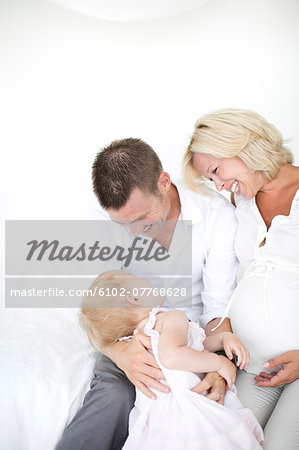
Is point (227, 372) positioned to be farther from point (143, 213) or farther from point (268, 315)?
point (143, 213)

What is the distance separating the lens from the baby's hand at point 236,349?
1.53 meters

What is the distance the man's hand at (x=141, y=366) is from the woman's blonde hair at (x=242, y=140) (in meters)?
0.73

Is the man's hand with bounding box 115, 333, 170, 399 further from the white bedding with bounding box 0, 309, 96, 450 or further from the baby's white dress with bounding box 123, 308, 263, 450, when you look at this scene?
the white bedding with bounding box 0, 309, 96, 450

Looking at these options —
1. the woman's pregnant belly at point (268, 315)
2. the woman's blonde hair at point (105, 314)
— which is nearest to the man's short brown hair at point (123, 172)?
the woman's blonde hair at point (105, 314)

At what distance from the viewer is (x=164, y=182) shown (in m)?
1.80

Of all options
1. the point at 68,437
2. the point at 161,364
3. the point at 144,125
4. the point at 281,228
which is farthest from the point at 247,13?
the point at 68,437

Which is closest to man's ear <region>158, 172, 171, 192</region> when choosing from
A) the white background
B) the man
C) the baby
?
the man

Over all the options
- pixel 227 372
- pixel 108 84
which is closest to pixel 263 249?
pixel 227 372

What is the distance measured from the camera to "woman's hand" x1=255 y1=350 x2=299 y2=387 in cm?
148

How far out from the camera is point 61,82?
9.27ft

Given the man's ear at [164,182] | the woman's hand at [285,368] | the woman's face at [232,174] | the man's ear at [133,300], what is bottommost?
the woman's hand at [285,368]

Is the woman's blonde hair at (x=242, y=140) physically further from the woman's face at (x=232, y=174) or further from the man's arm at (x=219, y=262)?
the man's arm at (x=219, y=262)

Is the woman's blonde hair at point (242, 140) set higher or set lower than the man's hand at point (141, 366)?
higher

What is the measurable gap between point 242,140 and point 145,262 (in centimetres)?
64
